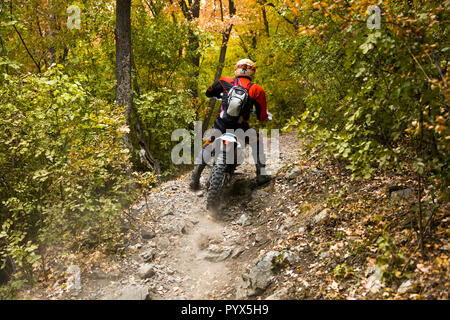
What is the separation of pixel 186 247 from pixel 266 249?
1.43 meters

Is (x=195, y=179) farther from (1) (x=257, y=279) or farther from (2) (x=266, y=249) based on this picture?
(1) (x=257, y=279)

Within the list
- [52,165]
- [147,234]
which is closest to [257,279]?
[147,234]

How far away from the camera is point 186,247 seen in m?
5.53

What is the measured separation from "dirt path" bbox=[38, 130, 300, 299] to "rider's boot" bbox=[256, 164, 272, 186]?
0.57 ft

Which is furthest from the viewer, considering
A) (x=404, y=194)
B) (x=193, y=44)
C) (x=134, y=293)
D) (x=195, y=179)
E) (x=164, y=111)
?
(x=193, y=44)

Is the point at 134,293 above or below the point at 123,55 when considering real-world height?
below

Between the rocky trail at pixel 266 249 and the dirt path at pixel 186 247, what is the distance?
0.7 inches

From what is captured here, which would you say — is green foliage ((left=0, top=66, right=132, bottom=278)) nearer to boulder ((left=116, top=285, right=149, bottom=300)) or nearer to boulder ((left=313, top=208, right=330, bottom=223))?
boulder ((left=116, top=285, right=149, bottom=300))

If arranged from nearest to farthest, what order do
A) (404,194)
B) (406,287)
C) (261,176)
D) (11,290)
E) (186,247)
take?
(406,287) < (11,290) < (404,194) < (186,247) < (261,176)

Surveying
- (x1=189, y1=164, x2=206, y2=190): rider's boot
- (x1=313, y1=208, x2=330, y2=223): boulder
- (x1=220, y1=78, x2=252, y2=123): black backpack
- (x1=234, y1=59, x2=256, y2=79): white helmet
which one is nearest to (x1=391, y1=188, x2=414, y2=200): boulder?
(x1=313, y1=208, x2=330, y2=223): boulder

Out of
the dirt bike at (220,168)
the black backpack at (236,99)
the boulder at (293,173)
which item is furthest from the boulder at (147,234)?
the boulder at (293,173)

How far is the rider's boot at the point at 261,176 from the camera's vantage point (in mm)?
7020
